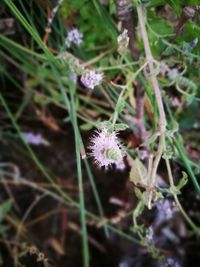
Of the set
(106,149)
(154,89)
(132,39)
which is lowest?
(106,149)

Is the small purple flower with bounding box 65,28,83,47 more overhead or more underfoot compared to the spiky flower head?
more overhead

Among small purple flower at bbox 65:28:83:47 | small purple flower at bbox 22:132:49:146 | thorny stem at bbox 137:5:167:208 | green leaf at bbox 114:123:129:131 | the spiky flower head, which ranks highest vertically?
small purple flower at bbox 65:28:83:47

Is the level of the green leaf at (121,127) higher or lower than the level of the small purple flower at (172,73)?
lower

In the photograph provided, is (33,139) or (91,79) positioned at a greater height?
(33,139)

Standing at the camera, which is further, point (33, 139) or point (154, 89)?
point (33, 139)

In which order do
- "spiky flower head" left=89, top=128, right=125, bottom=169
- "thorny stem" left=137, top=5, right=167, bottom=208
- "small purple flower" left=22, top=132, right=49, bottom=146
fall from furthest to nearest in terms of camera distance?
1. "small purple flower" left=22, top=132, right=49, bottom=146
2. "thorny stem" left=137, top=5, right=167, bottom=208
3. "spiky flower head" left=89, top=128, right=125, bottom=169

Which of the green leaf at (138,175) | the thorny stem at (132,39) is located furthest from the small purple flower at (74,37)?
the green leaf at (138,175)

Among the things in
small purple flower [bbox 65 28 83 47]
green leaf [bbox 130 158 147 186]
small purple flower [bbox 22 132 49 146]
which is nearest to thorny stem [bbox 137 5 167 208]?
green leaf [bbox 130 158 147 186]

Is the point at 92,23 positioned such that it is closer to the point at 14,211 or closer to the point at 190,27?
the point at 190,27

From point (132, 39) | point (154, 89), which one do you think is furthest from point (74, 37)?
point (154, 89)

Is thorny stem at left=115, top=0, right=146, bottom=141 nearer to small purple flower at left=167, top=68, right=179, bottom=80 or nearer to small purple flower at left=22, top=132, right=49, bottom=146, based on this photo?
small purple flower at left=167, top=68, right=179, bottom=80

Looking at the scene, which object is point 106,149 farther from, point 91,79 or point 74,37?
point 74,37

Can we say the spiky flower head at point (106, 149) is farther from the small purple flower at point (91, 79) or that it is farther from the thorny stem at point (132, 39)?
the thorny stem at point (132, 39)
